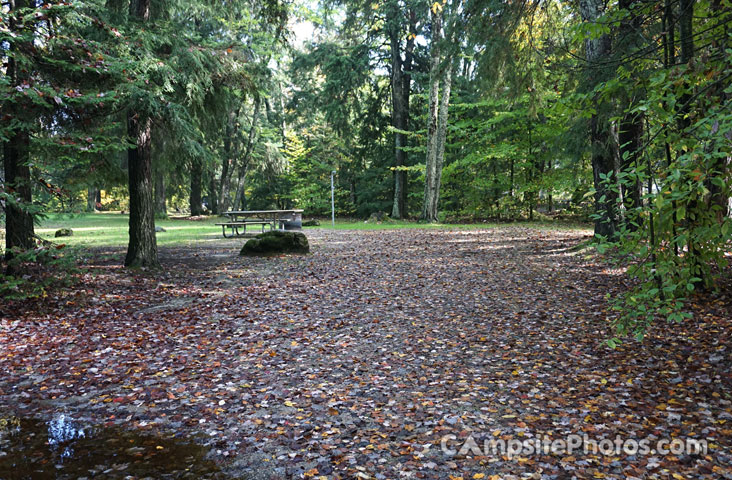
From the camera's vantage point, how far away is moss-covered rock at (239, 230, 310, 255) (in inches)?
460

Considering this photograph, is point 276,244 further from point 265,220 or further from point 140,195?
point 265,220

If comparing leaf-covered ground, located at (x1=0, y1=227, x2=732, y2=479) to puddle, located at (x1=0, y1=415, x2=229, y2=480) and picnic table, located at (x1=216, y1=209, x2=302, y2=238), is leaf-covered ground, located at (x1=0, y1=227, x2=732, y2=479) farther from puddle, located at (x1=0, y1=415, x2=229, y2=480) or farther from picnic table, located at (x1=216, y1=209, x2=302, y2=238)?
picnic table, located at (x1=216, y1=209, x2=302, y2=238)

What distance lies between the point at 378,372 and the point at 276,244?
7888 millimetres

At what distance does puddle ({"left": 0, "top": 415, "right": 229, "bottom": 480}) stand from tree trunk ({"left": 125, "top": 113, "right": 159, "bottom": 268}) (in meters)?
5.77

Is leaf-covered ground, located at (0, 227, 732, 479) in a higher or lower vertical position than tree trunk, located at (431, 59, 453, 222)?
lower

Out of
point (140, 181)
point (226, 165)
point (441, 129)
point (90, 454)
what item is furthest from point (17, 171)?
point (226, 165)

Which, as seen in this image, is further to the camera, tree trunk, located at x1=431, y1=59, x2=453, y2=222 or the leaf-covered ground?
tree trunk, located at x1=431, y1=59, x2=453, y2=222

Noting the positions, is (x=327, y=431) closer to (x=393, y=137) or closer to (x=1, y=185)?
(x=1, y=185)

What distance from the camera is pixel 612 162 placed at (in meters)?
9.52

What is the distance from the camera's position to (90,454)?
124 inches

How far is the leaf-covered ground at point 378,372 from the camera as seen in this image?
3068 mm

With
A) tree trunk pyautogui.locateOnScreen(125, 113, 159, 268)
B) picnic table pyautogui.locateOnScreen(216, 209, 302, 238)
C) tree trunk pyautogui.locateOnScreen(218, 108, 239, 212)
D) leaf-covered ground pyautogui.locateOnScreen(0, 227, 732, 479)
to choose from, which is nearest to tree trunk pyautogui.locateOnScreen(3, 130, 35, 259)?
leaf-covered ground pyautogui.locateOnScreen(0, 227, 732, 479)

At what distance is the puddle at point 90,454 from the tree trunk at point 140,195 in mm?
5769

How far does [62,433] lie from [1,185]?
3959mm
